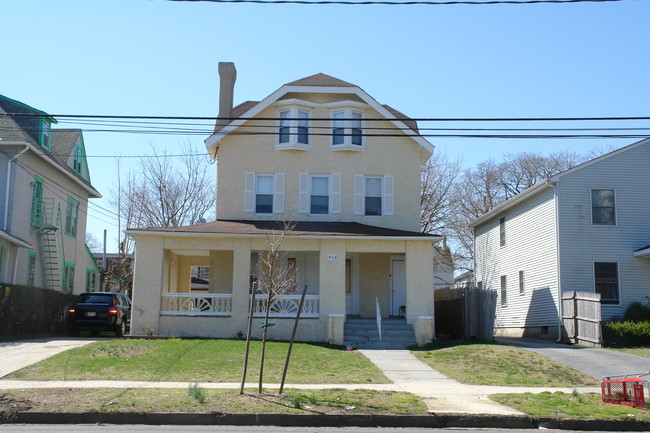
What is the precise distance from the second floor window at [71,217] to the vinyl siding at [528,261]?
21.1m

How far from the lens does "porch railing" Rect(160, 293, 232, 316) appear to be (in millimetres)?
22672

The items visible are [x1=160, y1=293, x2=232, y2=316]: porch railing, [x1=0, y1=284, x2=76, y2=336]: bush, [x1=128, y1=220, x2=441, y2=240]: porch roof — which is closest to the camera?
[x1=0, y1=284, x2=76, y2=336]: bush

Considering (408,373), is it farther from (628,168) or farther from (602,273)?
(628,168)

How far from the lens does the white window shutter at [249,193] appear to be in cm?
2625

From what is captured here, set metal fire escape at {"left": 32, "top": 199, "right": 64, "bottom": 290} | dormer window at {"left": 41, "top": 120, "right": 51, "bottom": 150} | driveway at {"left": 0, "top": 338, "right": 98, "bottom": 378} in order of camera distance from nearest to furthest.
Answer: driveway at {"left": 0, "top": 338, "right": 98, "bottom": 378}, metal fire escape at {"left": 32, "top": 199, "right": 64, "bottom": 290}, dormer window at {"left": 41, "top": 120, "right": 51, "bottom": 150}

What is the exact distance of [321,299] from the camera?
2283 centimetres

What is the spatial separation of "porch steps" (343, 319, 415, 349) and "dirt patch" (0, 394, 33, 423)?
11.9 metres

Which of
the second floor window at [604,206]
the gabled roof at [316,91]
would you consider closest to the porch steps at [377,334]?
the gabled roof at [316,91]

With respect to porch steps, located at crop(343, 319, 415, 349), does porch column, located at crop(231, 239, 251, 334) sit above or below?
above

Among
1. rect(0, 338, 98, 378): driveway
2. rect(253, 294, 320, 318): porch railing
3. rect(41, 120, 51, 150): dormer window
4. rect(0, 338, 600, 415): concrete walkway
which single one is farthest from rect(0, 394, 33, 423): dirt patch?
rect(41, 120, 51, 150): dormer window

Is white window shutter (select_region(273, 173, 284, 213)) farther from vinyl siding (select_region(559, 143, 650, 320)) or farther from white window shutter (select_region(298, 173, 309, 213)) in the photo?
vinyl siding (select_region(559, 143, 650, 320))

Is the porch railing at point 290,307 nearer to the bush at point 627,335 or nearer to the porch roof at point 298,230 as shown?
the porch roof at point 298,230

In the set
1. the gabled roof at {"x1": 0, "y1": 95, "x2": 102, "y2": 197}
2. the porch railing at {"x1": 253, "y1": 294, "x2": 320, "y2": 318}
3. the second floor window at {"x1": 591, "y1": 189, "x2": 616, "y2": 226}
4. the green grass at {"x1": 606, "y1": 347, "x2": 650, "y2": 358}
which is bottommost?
the green grass at {"x1": 606, "y1": 347, "x2": 650, "y2": 358}

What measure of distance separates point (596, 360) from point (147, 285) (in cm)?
1408
